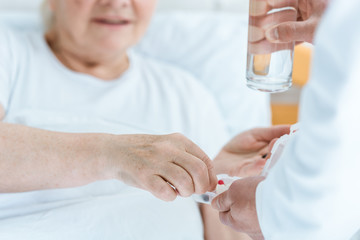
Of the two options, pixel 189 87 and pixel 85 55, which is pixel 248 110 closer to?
pixel 189 87

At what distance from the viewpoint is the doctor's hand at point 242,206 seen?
693 millimetres

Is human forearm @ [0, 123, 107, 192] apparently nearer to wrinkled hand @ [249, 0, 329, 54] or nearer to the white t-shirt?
the white t-shirt

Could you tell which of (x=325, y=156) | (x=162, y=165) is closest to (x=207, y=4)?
(x=162, y=165)

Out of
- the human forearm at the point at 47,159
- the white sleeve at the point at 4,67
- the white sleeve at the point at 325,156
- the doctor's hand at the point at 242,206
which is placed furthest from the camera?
the white sleeve at the point at 4,67

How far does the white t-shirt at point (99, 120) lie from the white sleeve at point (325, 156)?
1.28 feet

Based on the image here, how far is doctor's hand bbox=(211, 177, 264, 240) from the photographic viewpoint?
693mm

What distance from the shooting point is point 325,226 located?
2.01 feet

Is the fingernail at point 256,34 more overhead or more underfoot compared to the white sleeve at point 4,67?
more overhead

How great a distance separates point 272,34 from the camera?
796 mm

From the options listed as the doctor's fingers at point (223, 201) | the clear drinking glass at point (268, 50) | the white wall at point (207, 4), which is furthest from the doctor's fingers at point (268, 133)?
the white wall at point (207, 4)

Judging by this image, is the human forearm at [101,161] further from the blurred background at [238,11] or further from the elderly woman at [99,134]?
the blurred background at [238,11]

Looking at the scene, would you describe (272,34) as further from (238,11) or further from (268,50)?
(238,11)

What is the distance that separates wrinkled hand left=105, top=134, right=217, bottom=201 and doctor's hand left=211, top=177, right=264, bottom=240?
0.06 metres

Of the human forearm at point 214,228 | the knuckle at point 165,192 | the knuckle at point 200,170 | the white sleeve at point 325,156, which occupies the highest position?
the white sleeve at point 325,156
